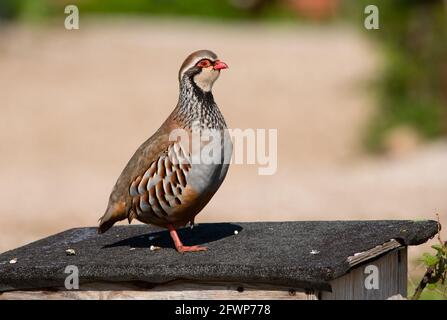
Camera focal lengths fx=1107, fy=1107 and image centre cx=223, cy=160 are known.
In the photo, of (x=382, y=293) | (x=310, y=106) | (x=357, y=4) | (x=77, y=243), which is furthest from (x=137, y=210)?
(x=310, y=106)

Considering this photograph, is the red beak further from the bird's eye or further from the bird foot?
the bird foot

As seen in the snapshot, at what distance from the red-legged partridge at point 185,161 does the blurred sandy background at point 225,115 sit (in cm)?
436

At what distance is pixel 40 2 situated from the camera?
3269cm

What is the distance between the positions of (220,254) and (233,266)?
0.52 metres

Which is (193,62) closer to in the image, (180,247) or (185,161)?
(185,161)

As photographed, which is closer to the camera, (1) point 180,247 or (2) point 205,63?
(2) point 205,63

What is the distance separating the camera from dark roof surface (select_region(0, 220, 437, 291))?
20.6 feet

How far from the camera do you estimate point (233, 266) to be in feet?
20.8

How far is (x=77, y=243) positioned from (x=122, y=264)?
47.4 inches

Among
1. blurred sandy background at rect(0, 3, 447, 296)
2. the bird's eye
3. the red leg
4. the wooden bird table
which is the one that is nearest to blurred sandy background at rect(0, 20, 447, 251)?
blurred sandy background at rect(0, 3, 447, 296)

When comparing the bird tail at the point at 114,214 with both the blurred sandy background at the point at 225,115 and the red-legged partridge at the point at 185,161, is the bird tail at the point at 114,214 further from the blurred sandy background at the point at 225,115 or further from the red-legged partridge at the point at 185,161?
the blurred sandy background at the point at 225,115

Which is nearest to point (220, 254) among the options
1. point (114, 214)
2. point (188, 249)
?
point (188, 249)

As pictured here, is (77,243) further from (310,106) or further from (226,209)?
(310,106)

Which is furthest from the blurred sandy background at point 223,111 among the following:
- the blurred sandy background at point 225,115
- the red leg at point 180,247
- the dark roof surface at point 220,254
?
the red leg at point 180,247
